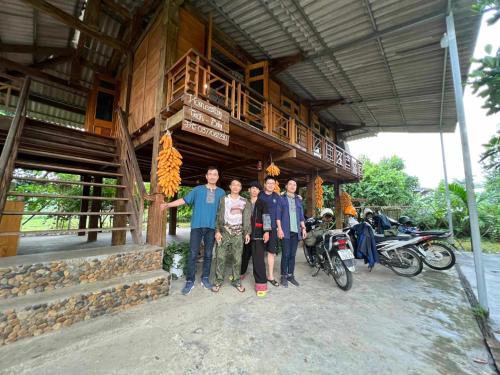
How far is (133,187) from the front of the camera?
4.16m

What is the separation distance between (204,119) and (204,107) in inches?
8.9

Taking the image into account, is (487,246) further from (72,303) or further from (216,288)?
(72,303)

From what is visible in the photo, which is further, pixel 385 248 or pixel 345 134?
pixel 345 134

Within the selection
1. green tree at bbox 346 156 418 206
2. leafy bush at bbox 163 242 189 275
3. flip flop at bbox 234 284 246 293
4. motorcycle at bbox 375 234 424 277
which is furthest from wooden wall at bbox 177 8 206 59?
green tree at bbox 346 156 418 206

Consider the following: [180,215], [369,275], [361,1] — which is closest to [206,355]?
[369,275]

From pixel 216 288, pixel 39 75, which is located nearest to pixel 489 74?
pixel 216 288

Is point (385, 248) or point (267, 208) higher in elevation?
point (267, 208)

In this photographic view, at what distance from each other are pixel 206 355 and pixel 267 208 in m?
2.10

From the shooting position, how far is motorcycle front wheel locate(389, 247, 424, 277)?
429 centimetres

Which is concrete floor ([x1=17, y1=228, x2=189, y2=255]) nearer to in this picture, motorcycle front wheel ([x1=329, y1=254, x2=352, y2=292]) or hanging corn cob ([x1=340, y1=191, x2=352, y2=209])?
motorcycle front wheel ([x1=329, y1=254, x2=352, y2=292])

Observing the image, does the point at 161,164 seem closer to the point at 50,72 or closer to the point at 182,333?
the point at 182,333

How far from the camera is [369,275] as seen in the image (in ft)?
14.6

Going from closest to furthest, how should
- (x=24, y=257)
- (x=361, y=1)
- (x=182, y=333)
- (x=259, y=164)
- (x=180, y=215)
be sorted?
(x=182, y=333)
(x=24, y=257)
(x=361, y=1)
(x=259, y=164)
(x=180, y=215)

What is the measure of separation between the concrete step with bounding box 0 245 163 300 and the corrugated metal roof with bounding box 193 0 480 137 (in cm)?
540
